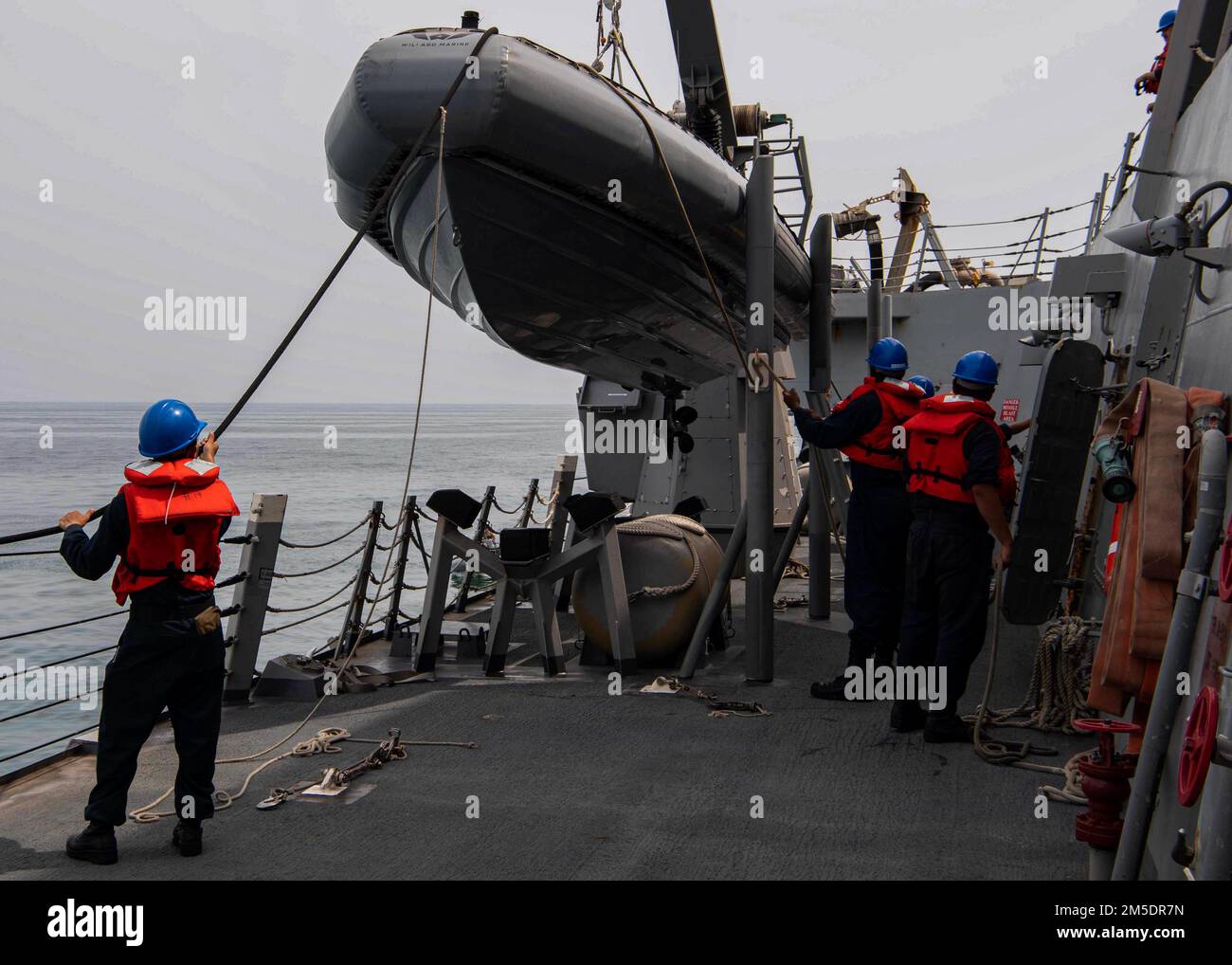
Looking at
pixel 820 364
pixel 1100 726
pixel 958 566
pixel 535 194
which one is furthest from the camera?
pixel 820 364

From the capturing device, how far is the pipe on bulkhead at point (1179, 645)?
2.24m

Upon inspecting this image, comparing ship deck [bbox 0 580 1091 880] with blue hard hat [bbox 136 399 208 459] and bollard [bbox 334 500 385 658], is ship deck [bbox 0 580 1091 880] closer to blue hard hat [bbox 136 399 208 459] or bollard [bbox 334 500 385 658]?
bollard [bbox 334 500 385 658]

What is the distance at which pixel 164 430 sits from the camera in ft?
Answer: 11.3

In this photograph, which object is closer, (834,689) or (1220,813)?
(1220,813)

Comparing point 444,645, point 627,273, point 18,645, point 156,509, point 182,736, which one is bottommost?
point 18,645

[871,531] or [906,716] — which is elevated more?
[871,531]

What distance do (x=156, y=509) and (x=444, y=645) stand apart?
400 cm

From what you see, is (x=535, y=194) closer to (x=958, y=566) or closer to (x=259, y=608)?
(x=259, y=608)

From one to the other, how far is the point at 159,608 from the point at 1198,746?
2819 mm

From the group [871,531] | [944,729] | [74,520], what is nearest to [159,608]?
[74,520]

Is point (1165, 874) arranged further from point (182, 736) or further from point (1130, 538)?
point (182, 736)

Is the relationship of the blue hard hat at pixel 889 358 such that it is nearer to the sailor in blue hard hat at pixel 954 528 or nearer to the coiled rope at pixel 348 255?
the sailor in blue hard hat at pixel 954 528
